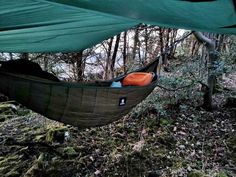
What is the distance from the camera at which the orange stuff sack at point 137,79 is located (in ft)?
7.64

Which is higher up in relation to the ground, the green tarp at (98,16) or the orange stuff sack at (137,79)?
the green tarp at (98,16)

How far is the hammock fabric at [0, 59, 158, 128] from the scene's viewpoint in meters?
1.75

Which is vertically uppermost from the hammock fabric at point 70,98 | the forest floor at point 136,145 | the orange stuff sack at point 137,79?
the orange stuff sack at point 137,79

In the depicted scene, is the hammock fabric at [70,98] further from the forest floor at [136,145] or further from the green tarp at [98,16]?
the forest floor at [136,145]

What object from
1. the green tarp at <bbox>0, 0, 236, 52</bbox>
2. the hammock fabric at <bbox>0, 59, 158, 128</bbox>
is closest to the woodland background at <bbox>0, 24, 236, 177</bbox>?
the hammock fabric at <bbox>0, 59, 158, 128</bbox>

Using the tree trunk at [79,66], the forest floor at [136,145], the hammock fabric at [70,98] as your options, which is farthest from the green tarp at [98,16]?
the tree trunk at [79,66]

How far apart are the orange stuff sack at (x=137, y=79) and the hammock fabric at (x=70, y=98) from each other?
0.23ft

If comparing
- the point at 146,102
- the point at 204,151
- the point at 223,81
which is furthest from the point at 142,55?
the point at 204,151

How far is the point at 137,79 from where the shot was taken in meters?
2.36

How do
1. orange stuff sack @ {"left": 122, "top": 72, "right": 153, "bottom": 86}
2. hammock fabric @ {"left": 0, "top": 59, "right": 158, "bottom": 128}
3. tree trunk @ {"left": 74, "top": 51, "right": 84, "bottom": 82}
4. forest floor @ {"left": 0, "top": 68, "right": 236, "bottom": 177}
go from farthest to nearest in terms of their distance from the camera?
tree trunk @ {"left": 74, "top": 51, "right": 84, "bottom": 82} < forest floor @ {"left": 0, "top": 68, "right": 236, "bottom": 177} < orange stuff sack @ {"left": 122, "top": 72, "right": 153, "bottom": 86} < hammock fabric @ {"left": 0, "top": 59, "right": 158, "bottom": 128}

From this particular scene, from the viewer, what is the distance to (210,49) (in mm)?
3072

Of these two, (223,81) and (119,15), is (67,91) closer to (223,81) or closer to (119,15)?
(119,15)

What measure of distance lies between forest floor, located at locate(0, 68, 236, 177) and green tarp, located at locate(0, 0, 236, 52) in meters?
1.28

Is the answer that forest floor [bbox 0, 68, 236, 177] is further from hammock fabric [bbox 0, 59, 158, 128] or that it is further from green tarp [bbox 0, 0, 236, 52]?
green tarp [bbox 0, 0, 236, 52]
